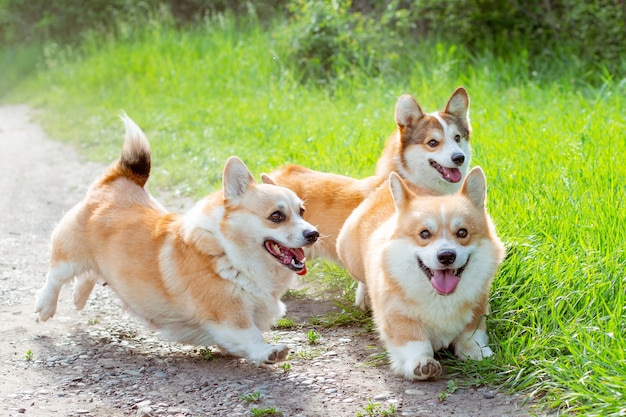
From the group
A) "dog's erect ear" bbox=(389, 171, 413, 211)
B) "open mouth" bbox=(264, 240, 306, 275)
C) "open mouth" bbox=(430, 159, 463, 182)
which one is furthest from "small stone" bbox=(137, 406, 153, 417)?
"open mouth" bbox=(430, 159, 463, 182)

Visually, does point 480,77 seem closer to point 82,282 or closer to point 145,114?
point 145,114

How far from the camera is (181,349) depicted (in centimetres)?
457

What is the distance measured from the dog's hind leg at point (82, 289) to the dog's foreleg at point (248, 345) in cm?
102

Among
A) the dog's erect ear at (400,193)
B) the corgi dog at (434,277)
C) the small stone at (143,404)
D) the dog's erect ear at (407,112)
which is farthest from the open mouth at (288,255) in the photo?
the dog's erect ear at (407,112)

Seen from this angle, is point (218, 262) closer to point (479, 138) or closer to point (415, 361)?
point (415, 361)

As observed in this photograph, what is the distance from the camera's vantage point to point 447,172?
527 cm

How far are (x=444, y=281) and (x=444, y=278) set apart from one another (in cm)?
1

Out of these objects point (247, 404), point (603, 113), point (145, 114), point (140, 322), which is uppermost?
point (603, 113)

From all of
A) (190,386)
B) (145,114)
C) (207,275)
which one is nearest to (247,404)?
(190,386)

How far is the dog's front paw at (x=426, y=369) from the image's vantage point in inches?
151

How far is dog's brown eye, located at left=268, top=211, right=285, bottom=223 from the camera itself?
4.27 meters

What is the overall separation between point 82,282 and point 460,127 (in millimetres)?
2593

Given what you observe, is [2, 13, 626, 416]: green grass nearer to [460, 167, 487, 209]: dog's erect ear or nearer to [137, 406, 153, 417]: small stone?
[460, 167, 487, 209]: dog's erect ear

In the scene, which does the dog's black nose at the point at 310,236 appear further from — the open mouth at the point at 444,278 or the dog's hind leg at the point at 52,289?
the dog's hind leg at the point at 52,289
